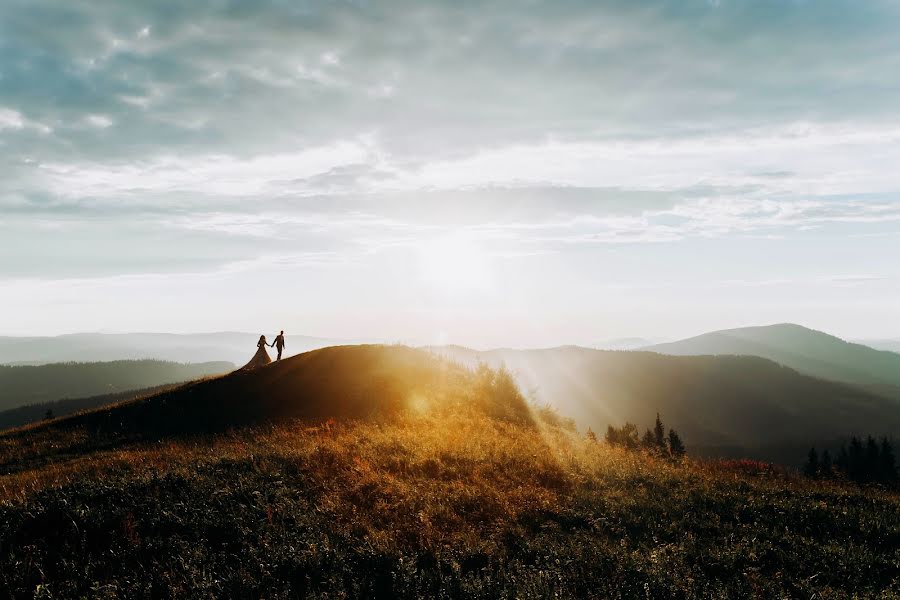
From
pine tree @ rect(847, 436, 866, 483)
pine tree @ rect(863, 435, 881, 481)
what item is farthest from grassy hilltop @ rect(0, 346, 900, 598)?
pine tree @ rect(847, 436, 866, 483)

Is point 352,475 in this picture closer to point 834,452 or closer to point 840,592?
point 840,592

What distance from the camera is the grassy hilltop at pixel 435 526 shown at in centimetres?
783

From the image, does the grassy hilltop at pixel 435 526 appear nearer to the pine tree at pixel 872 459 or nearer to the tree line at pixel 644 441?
the tree line at pixel 644 441

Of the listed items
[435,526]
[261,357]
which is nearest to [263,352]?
[261,357]

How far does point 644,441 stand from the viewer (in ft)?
287

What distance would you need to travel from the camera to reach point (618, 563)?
841 centimetres

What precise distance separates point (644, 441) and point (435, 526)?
87.8 meters

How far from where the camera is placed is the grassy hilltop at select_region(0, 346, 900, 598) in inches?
308

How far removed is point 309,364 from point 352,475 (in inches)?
882

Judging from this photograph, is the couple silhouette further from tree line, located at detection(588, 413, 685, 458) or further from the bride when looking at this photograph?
tree line, located at detection(588, 413, 685, 458)

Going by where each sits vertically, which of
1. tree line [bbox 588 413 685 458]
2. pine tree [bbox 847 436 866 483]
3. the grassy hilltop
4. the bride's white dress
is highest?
the bride's white dress

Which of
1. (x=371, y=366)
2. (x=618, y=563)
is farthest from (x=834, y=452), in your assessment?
(x=618, y=563)

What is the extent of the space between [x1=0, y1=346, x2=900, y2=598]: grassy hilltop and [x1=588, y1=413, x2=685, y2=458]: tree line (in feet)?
6.39

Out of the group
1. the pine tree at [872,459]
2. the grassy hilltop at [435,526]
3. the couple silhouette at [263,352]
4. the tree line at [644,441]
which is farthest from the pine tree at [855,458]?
the couple silhouette at [263,352]
